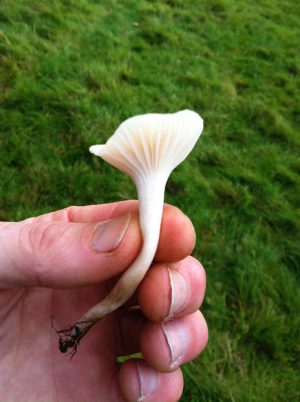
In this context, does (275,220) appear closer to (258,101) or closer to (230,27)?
(258,101)

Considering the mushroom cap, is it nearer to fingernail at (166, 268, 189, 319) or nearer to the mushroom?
the mushroom

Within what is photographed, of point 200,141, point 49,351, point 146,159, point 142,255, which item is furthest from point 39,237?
point 200,141

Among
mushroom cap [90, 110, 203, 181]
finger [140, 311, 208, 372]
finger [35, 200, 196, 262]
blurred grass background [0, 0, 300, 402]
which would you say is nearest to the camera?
mushroom cap [90, 110, 203, 181]

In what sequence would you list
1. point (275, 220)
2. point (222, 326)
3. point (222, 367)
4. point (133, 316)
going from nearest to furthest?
point (133, 316), point (222, 367), point (222, 326), point (275, 220)

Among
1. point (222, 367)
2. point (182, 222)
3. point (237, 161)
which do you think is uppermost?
point (182, 222)

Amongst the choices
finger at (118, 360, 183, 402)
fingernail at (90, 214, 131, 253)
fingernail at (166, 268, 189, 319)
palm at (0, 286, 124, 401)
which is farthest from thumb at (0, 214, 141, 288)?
finger at (118, 360, 183, 402)

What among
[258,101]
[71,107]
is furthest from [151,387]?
[258,101]
